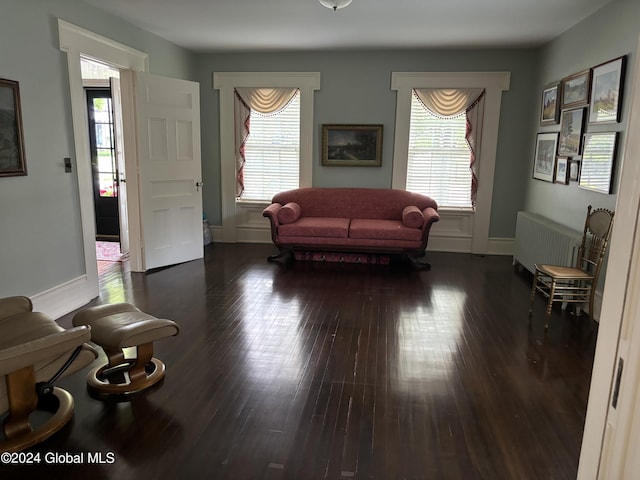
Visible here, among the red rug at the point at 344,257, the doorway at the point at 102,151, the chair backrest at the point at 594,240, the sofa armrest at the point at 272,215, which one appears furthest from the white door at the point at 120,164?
the chair backrest at the point at 594,240

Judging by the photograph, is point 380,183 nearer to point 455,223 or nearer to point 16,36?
point 455,223

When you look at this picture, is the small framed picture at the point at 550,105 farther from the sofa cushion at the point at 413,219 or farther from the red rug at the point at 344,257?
the red rug at the point at 344,257

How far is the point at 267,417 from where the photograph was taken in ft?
7.88

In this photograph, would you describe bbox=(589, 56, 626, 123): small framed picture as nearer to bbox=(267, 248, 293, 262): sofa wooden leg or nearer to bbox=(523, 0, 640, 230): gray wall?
bbox=(523, 0, 640, 230): gray wall

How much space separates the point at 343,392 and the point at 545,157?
407 cm

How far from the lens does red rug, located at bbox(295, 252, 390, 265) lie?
5784mm

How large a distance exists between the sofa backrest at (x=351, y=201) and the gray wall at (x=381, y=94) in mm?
228

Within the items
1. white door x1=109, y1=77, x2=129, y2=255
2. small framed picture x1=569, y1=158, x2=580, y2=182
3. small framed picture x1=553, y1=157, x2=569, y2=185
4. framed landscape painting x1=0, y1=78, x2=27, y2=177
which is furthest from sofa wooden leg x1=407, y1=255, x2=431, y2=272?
framed landscape painting x1=0, y1=78, x2=27, y2=177

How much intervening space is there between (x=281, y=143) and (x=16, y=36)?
140 inches

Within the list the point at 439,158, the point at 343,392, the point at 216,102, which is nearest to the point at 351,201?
the point at 439,158

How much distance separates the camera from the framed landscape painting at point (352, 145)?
246 inches

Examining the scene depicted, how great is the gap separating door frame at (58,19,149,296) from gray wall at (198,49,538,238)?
1972 millimetres

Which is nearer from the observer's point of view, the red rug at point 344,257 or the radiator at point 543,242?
the radiator at point 543,242

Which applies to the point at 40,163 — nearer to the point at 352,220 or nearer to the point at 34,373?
the point at 34,373
